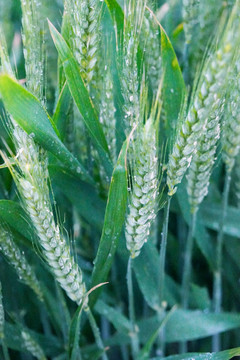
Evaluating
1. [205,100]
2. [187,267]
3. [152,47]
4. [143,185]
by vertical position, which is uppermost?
[152,47]

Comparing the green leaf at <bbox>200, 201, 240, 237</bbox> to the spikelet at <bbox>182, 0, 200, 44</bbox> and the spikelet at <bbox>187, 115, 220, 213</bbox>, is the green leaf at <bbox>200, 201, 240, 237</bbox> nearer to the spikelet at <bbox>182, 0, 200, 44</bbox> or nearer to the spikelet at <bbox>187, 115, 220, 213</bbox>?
the spikelet at <bbox>187, 115, 220, 213</bbox>

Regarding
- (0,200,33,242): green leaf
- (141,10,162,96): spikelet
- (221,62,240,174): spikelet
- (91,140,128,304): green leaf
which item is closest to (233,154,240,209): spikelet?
(221,62,240,174): spikelet

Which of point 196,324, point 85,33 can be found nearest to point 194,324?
point 196,324

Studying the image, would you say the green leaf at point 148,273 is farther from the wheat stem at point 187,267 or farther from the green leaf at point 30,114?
the green leaf at point 30,114

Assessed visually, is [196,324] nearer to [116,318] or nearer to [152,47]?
[116,318]

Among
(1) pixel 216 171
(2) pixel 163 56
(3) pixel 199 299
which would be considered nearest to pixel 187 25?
(2) pixel 163 56

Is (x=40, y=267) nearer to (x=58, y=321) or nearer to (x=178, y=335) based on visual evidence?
(x=58, y=321)

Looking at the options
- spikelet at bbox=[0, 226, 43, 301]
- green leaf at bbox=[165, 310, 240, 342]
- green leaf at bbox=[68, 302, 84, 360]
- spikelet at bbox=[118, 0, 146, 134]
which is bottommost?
green leaf at bbox=[165, 310, 240, 342]
